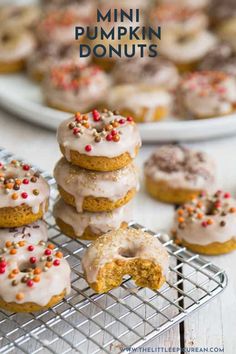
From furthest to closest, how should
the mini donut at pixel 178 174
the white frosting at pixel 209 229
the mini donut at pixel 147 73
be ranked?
the mini donut at pixel 147 73 < the mini donut at pixel 178 174 < the white frosting at pixel 209 229

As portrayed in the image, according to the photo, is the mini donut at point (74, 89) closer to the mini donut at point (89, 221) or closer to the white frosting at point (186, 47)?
the white frosting at point (186, 47)

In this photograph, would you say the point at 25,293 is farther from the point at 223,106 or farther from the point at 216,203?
the point at 223,106

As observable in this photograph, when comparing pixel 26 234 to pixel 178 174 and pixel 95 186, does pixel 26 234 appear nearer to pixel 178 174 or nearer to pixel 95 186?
pixel 95 186

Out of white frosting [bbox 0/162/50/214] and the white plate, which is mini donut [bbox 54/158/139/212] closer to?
white frosting [bbox 0/162/50/214]

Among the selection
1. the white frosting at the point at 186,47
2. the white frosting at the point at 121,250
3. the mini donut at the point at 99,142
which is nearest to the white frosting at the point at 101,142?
the mini donut at the point at 99,142

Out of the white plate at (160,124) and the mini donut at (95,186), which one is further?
the white plate at (160,124)

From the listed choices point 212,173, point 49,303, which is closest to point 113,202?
point 49,303

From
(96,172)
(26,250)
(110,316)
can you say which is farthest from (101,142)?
(110,316)
